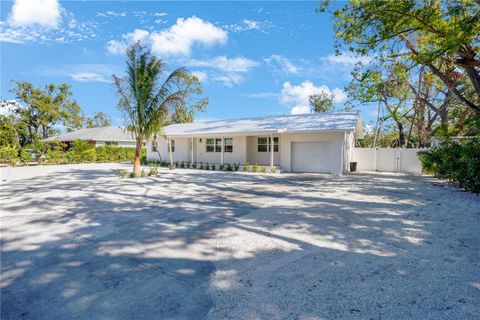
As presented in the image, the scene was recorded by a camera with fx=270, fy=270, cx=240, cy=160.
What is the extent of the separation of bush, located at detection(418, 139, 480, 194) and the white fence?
6.04 m

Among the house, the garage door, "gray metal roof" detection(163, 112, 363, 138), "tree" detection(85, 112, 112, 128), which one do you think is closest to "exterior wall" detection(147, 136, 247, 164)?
the house

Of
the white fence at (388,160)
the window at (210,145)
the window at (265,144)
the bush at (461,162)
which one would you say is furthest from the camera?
the window at (210,145)

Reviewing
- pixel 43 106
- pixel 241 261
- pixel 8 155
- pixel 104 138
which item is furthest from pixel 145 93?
pixel 43 106

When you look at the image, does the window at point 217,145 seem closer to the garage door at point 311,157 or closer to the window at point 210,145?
the window at point 210,145

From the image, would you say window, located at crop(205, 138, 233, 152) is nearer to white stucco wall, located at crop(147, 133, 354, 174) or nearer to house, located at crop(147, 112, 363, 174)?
house, located at crop(147, 112, 363, 174)

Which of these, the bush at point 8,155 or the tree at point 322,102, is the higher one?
the tree at point 322,102

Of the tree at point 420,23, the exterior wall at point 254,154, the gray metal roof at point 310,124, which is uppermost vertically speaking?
the tree at point 420,23

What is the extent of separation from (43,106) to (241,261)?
4054 centimetres

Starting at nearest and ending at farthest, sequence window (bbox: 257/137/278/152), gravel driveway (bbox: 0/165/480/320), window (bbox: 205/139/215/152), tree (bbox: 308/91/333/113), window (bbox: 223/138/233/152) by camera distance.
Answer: gravel driveway (bbox: 0/165/480/320) → window (bbox: 257/137/278/152) → window (bbox: 223/138/233/152) → window (bbox: 205/139/215/152) → tree (bbox: 308/91/333/113)

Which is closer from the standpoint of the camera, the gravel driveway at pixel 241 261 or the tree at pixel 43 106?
the gravel driveway at pixel 241 261

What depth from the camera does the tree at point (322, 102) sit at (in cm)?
3750

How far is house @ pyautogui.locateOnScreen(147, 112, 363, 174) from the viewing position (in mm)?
16078

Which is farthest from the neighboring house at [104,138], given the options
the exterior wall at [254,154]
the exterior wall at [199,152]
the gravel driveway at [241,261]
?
the gravel driveway at [241,261]

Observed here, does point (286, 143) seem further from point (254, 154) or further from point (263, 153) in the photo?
point (254, 154)
